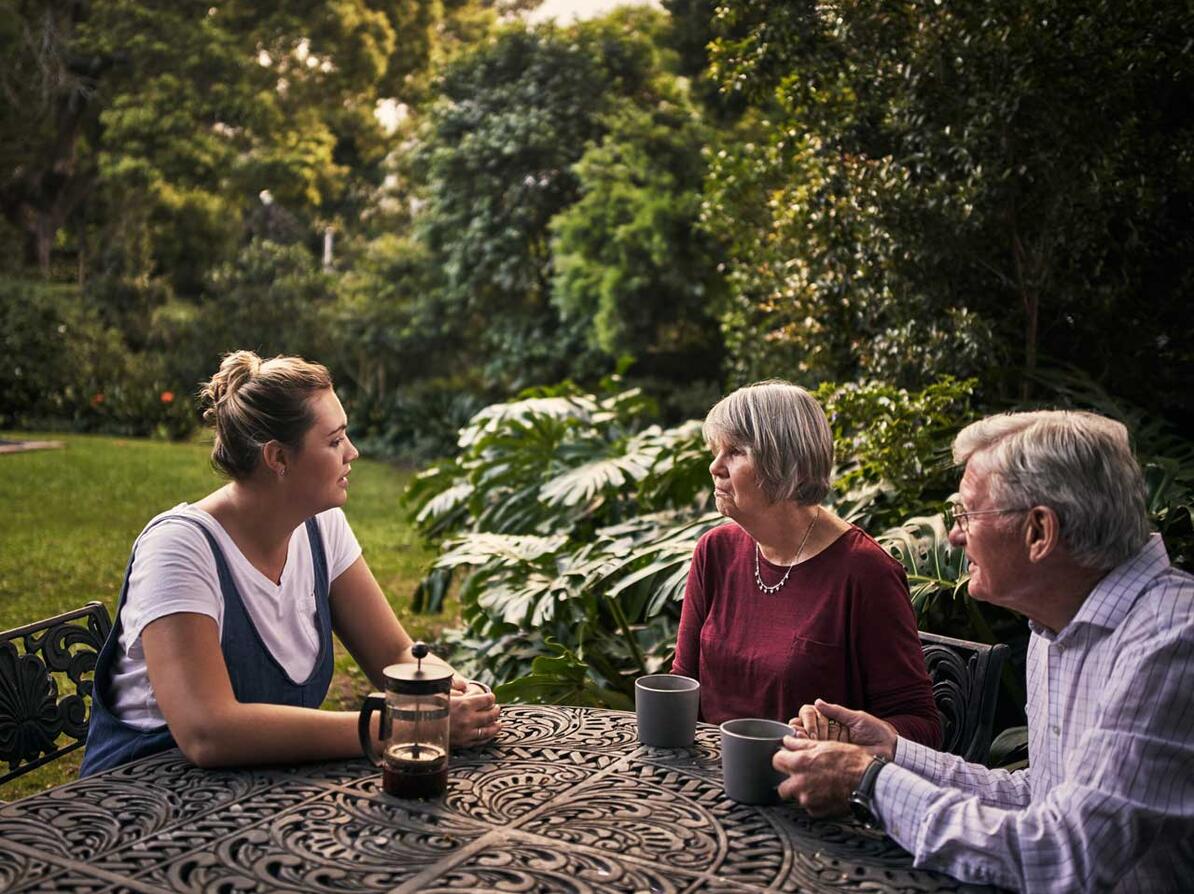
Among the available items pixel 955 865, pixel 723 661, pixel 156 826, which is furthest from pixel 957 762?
pixel 156 826

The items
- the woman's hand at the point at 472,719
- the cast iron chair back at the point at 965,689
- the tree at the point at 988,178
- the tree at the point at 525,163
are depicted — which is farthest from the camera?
the tree at the point at 525,163

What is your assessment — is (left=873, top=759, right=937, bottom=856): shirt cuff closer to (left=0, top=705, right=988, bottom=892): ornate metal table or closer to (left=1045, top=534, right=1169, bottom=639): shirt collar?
(left=0, top=705, right=988, bottom=892): ornate metal table

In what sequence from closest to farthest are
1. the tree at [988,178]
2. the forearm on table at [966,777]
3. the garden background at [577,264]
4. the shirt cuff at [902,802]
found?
the shirt cuff at [902,802] → the forearm on table at [966,777] → the garden background at [577,264] → the tree at [988,178]

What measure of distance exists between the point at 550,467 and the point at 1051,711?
10.9 ft

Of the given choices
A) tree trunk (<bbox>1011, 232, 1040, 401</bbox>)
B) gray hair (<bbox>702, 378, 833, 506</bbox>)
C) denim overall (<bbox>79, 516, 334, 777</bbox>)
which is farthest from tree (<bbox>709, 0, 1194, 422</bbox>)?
denim overall (<bbox>79, 516, 334, 777</bbox>)

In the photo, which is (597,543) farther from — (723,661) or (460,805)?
(460,805)

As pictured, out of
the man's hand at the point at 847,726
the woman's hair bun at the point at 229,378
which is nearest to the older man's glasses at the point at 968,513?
the man's hand at the point at 847,726

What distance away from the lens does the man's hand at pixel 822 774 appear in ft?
5.41

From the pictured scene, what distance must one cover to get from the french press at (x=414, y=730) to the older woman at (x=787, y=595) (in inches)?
33.3

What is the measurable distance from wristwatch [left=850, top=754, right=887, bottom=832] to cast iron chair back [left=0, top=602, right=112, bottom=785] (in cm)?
160

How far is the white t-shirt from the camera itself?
6.44 ft

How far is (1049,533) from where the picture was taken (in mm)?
Result: 1603

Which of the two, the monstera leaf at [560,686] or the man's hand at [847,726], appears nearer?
the man's hand at [847,726]

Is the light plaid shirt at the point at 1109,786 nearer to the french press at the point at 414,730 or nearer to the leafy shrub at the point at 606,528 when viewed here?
the french press at the point at 414,730
